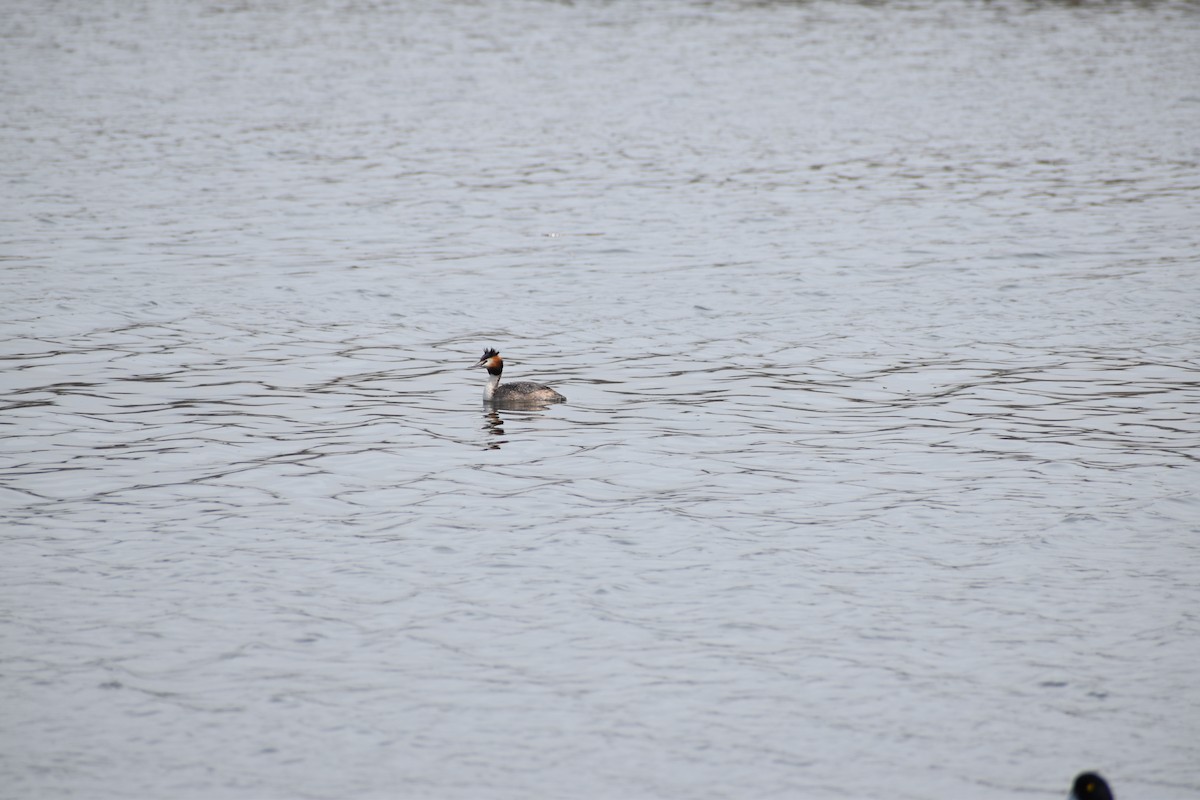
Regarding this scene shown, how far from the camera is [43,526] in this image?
14.2 m

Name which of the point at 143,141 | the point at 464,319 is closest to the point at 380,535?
the point at 464,319

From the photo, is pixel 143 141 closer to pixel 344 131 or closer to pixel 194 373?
pixel 344 131

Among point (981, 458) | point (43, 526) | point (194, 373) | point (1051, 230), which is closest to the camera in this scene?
point (43, 526)

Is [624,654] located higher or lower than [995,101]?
lower

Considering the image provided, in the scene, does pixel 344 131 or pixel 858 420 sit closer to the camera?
pixel 858 420

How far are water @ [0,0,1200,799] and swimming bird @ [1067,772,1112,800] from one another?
0.74 m

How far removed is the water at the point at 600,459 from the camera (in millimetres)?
10477

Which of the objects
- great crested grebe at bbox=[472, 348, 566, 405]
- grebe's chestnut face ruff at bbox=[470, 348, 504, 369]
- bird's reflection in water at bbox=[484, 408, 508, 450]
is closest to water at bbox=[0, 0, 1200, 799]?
bird's reflection in water at bbox=[484, 408, 508, 450]

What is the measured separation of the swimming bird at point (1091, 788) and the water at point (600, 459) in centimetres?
74

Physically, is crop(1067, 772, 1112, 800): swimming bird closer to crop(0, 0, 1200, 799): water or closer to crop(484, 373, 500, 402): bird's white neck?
crop(0, 0, 1200, 799): water

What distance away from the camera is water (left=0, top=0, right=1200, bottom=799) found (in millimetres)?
10477

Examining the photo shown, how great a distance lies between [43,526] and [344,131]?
2426cm

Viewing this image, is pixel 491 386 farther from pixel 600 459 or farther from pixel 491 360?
pixel 600 459

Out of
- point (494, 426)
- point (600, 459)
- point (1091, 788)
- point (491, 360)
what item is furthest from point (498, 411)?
point (1091, 788)
